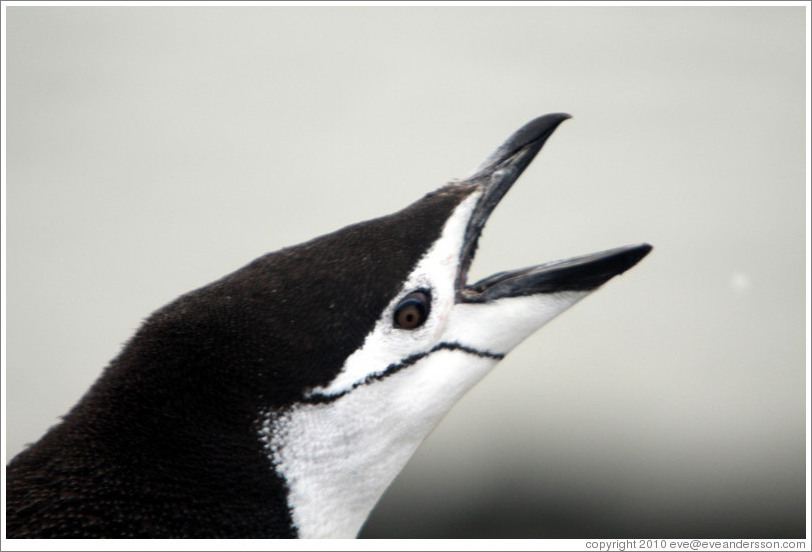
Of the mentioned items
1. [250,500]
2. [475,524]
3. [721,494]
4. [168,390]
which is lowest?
[721,494]

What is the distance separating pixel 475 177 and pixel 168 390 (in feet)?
1.30

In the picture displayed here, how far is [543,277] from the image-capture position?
78cm

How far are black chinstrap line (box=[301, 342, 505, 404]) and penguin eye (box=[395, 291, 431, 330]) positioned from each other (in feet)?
0.11

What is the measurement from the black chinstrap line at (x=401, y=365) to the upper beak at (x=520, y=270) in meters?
0.05

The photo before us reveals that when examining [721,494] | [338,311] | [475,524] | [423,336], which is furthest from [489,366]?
[721,494]

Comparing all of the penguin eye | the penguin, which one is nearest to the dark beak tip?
the penguin

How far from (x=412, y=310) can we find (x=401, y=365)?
5cm

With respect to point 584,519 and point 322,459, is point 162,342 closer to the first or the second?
point 322,459

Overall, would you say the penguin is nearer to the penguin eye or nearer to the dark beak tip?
the penguin eye

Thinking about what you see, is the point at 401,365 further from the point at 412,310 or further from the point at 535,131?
the point at 535,131

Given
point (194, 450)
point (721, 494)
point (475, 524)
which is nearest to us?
point (194, 450)

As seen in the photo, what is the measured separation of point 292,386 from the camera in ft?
2.26

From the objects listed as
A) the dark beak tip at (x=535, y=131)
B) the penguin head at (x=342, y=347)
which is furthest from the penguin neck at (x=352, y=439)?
the dark beak tip at (x=535, y=131)

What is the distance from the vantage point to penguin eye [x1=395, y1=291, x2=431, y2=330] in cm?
74
